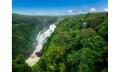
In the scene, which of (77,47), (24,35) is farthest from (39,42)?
(77,47)

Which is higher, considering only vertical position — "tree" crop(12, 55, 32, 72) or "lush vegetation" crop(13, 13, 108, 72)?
"lush vegetation" crop(13, 13, 108, 72)

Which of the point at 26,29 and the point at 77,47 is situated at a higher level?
the point at 26,29

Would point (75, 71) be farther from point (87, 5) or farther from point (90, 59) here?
point (87, 5)

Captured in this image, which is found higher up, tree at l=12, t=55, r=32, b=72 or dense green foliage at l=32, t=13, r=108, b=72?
dense green foliage at l=32, t=13, r=108, b=72

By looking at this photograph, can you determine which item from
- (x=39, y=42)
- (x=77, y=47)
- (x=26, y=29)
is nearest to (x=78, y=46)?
(x=77, y=47)

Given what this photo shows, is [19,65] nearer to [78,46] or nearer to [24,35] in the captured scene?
[24,35]

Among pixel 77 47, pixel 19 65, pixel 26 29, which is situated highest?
pixel 26 29

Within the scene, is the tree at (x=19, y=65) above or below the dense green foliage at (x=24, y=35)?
below
